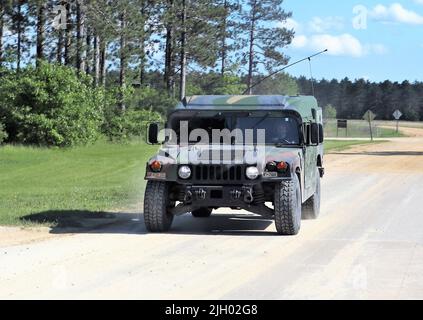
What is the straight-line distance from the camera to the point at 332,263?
9.59m

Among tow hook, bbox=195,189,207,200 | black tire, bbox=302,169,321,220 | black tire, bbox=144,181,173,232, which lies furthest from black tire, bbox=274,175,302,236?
black tire, bbox=302,169,321,220

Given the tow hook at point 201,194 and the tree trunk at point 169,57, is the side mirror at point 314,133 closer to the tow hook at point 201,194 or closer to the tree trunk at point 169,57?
the tow hook at point 201,194

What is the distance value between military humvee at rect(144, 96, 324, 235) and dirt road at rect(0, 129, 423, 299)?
18.4 inches

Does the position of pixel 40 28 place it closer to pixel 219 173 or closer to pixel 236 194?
pixel 219 173

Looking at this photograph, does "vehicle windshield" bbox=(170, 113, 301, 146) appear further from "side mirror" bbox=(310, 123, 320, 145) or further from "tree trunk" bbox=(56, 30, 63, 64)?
"tree trunk" bbox=(56, 30, 63, 64)

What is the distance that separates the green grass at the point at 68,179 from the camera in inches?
623

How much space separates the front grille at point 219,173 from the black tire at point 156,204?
550mm

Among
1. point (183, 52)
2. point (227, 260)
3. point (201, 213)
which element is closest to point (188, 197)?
point (227, 260)

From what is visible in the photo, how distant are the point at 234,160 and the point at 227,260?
243 centimetres

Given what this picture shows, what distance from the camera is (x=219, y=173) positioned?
11922 mm

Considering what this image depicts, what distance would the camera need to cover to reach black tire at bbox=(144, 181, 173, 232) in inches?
477
